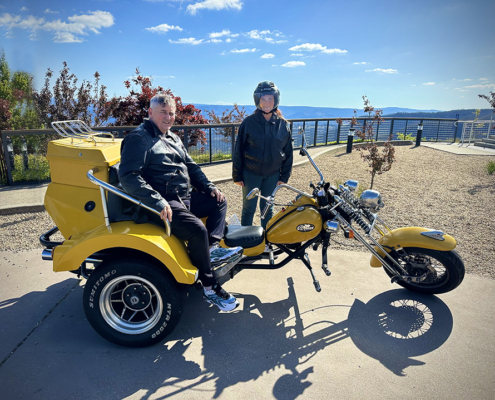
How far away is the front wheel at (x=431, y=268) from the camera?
3.10 m

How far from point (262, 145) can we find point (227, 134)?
6600mm

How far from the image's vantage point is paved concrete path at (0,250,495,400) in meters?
2.30

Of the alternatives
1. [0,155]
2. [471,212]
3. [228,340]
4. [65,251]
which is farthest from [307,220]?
[0,155]

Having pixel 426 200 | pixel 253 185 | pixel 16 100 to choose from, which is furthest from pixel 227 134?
pixel 16 100

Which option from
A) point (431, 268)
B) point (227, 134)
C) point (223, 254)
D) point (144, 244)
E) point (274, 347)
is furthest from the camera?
point (227, 134)

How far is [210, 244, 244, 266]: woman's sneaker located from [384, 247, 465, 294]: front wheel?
58.0 inches

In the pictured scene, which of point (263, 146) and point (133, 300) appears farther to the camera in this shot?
point (263, 146)

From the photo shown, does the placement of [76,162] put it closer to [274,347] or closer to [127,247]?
[127,247]

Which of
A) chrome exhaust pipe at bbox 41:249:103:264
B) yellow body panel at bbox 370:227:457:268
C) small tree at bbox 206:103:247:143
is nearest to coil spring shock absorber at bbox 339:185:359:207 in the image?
yellow body panel at bbox 370:227:457:268

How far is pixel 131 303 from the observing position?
2740mm

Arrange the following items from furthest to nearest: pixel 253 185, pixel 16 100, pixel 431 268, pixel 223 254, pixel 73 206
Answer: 1. pixel 16 100
2. pixel 253 185
3. pixel 431 268
4. pixel 223 254
5. pixel 73 206

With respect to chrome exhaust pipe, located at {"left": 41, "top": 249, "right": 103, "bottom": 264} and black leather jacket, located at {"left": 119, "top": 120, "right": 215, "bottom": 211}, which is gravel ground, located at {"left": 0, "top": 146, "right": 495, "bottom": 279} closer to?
chrome exhaust pipe, located at {"left": 41, "top": 249, "right": 103, "bottom": 264}

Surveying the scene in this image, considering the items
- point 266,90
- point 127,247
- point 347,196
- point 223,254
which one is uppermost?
point 266,90

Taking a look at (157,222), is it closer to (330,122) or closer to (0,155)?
(0,155)
